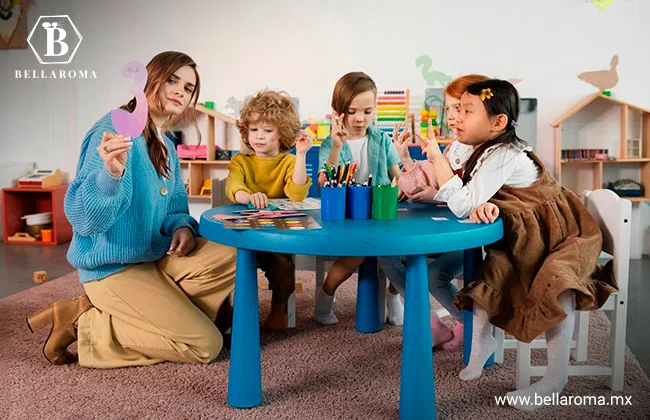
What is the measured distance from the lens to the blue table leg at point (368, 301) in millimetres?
2488

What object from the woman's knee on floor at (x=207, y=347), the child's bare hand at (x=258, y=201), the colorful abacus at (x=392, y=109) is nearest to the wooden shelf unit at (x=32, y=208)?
the colorful abacus at (x=392, y=109)

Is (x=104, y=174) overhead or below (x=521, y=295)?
overhead

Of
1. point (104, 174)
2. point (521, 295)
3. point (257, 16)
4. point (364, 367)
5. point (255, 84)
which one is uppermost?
point (257, 16)

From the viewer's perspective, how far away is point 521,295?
187cm

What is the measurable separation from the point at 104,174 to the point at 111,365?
68 centimetres

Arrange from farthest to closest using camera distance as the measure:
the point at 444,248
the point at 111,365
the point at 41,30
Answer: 1. the point at 41,30
2. the point at 111,365
3. the point at 444,248

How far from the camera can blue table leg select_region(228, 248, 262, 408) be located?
1.79 meters

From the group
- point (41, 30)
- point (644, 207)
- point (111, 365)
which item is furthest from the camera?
point (41, 30)

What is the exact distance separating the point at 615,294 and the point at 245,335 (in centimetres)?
110

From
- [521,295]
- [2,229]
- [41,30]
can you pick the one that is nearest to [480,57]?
[521,295]

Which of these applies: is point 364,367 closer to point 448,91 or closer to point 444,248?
point 444,248

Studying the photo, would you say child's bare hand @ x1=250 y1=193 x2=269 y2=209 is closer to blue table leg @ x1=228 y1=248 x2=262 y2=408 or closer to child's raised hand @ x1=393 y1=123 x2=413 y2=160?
blue table leg @ x1=228 y1=248 x2=262 y2=408

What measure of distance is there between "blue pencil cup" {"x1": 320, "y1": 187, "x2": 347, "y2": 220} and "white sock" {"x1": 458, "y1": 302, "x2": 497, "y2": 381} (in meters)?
0.50

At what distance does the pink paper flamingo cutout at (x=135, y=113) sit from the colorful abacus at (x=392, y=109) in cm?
270
